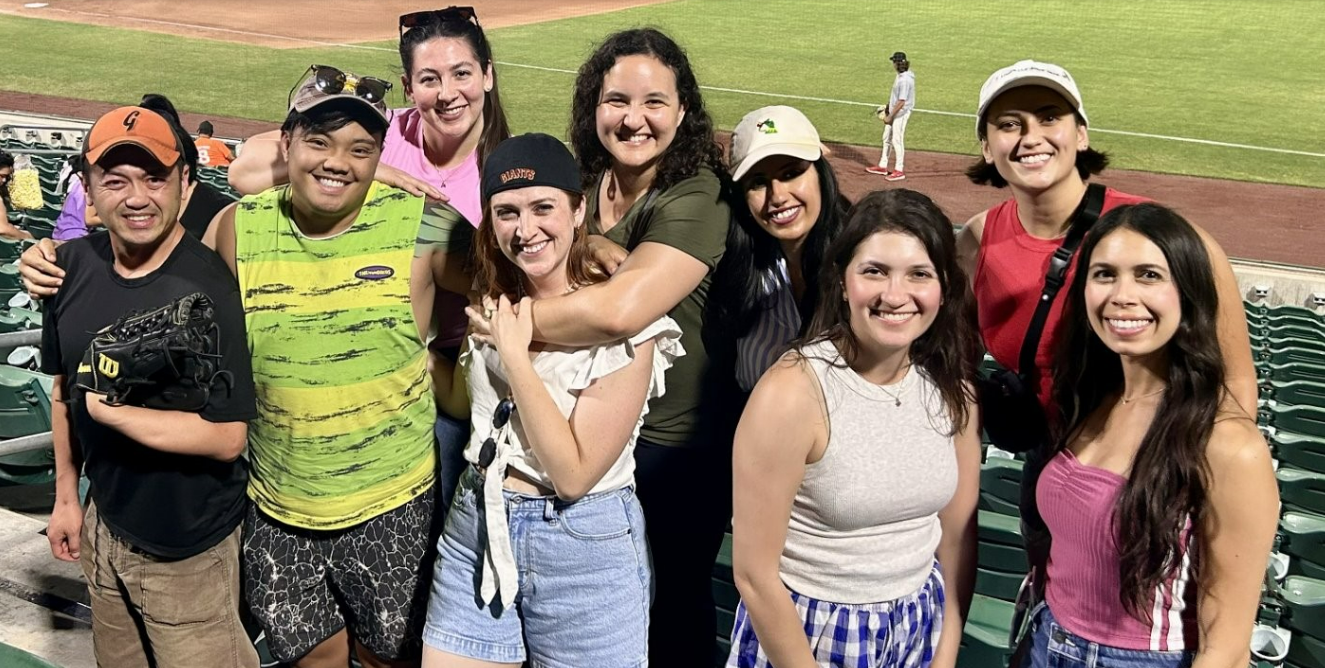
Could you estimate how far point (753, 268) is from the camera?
8.64 feet

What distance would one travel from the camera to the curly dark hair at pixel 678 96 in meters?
2.71

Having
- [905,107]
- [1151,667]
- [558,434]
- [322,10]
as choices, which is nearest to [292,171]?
[558,434]

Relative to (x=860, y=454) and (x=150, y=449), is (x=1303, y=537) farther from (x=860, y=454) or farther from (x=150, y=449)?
(x=150, y=449)

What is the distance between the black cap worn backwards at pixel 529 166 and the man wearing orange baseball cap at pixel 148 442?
64 cm

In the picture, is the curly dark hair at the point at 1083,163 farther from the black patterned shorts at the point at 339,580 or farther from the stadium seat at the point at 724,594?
the black patterned shorts at the point at 339,580

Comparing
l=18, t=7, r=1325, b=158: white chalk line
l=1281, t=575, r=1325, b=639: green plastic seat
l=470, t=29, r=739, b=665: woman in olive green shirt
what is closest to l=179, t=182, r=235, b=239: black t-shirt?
l=470, t=29, r=739, b=665: woman in olive green shirt

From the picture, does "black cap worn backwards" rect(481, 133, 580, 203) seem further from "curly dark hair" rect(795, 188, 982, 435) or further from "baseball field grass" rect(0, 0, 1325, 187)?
"baseball field grass" rect(0, 0, 1325, 187)

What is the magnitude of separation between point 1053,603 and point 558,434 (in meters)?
1.01

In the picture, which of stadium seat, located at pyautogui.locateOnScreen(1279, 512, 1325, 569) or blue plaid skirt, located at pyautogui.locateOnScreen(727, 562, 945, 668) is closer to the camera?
blue plaid skirt, located at pyautogui.locateOnScreen(727, 562, 945, 668)

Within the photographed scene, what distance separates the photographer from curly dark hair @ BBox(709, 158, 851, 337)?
261cm

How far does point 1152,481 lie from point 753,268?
97 cm

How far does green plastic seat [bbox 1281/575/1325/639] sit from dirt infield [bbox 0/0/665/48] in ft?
87.8

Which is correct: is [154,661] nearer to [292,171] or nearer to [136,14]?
[292,171]

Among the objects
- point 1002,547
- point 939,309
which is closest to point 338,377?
point 939,309
